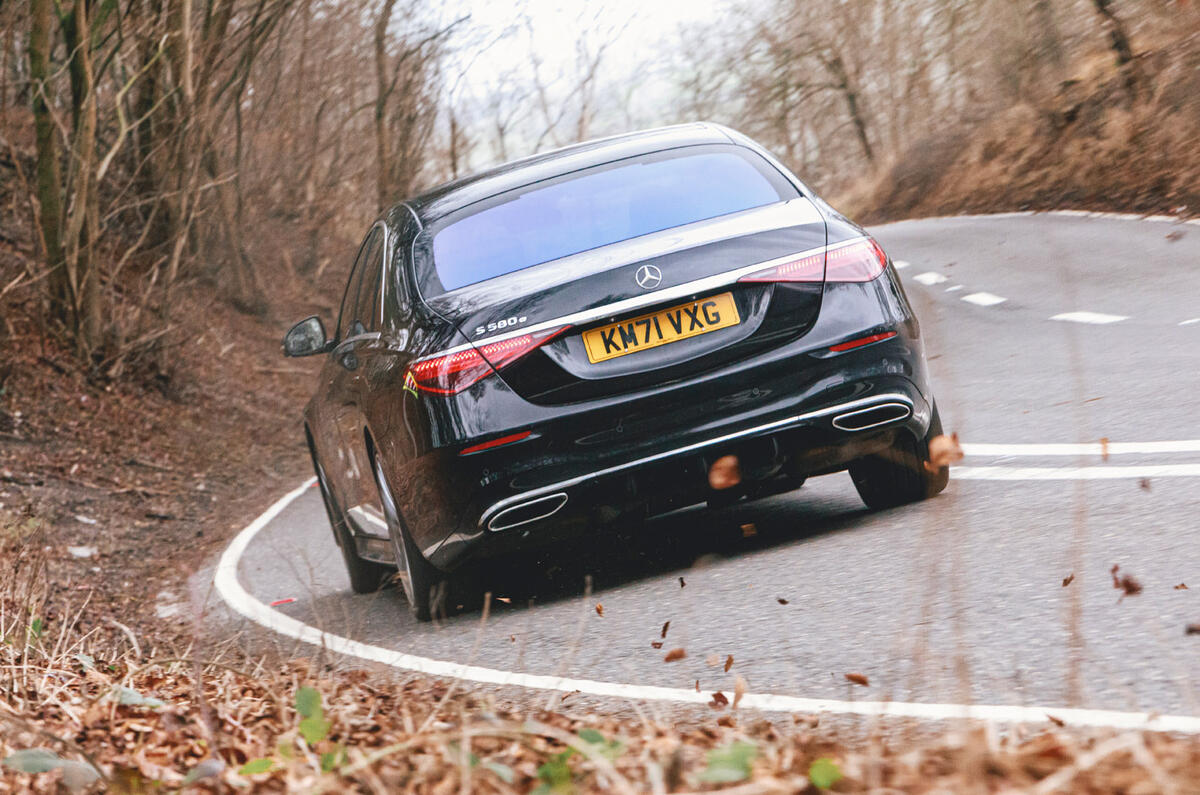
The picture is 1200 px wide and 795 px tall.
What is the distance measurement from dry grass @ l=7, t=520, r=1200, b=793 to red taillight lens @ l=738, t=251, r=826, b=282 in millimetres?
1935

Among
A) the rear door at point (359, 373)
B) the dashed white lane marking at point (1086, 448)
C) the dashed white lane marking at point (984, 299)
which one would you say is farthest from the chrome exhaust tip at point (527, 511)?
the dashed white lane marking at point (984, 299)

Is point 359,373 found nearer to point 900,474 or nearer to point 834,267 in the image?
point 834,267

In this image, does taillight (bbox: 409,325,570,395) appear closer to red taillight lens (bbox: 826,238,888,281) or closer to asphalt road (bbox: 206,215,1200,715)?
asphalt road (bbox: 206,215,1200,715)

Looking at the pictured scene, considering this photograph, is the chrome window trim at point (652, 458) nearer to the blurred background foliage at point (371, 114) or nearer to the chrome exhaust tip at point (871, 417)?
the chrome exhaust tip at point (871, 417)

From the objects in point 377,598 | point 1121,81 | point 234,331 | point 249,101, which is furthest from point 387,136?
point 377,598

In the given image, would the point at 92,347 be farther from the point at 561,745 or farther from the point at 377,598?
the point at 561,745

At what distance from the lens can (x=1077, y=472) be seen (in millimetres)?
6512

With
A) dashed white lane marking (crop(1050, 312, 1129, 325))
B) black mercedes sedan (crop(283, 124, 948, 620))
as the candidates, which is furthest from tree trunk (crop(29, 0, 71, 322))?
dashed white lane marking (crop(1050, 312, 1129, 325))

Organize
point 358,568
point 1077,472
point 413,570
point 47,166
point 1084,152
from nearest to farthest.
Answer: point 413,570
point 1077,472
point 358,568
point 47,166
point 1084,152

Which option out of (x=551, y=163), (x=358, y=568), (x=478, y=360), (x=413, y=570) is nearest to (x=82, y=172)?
(x=358, y=568)

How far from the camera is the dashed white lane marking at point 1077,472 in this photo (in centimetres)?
610

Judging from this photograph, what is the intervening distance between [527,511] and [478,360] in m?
0.58

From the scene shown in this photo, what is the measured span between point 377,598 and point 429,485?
2053 millimetres

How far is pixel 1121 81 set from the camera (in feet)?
96.7
